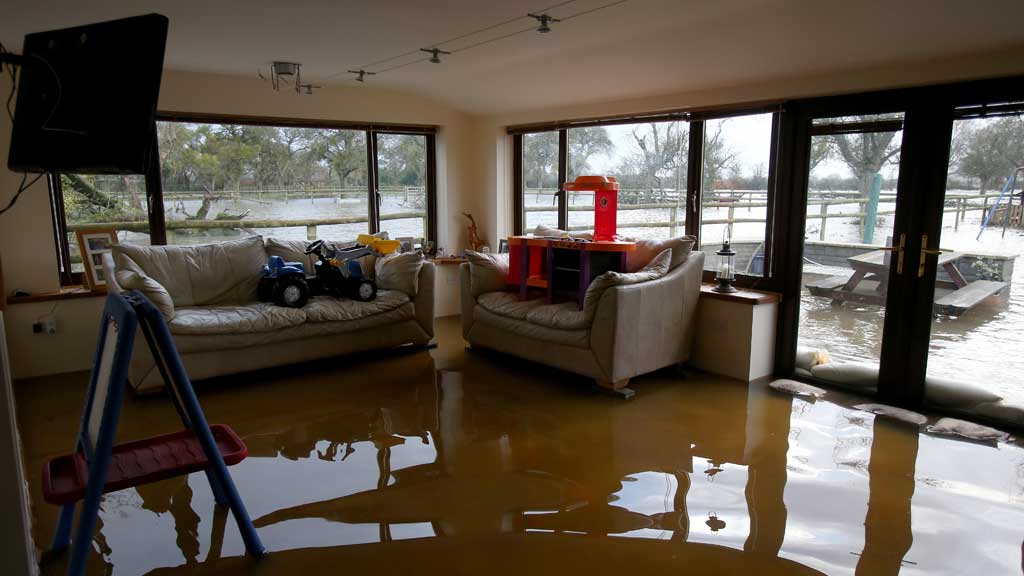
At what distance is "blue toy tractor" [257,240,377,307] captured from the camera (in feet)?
14.0

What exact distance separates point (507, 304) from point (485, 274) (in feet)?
1.24

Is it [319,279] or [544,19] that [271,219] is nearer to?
[319,279]

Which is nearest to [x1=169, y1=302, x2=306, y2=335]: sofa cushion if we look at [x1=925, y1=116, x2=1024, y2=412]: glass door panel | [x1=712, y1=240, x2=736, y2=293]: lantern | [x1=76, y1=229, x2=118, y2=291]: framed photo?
[x1=76, y1=229, x2=118, y2=291]: framed photo

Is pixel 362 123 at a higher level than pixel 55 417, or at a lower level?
higher

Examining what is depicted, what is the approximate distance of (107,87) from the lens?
1596 millimetres

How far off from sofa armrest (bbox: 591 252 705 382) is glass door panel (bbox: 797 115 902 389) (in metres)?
0.73

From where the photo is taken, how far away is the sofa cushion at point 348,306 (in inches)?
169

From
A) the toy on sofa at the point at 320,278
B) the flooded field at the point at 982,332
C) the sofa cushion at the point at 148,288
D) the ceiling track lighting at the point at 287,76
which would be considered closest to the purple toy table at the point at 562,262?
the toy on sofa at the point at 320,278

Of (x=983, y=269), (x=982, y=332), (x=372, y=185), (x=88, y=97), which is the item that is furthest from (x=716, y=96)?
(x=88, y=97)

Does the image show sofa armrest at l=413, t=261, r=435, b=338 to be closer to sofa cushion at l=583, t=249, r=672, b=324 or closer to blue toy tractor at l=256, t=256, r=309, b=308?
blue toy tractor at l=256, t=256, r=309, b=308

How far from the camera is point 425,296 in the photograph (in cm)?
479

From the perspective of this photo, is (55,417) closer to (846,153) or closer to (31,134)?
(31,134)

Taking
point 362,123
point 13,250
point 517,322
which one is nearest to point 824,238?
point 517,322

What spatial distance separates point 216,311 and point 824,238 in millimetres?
3948
